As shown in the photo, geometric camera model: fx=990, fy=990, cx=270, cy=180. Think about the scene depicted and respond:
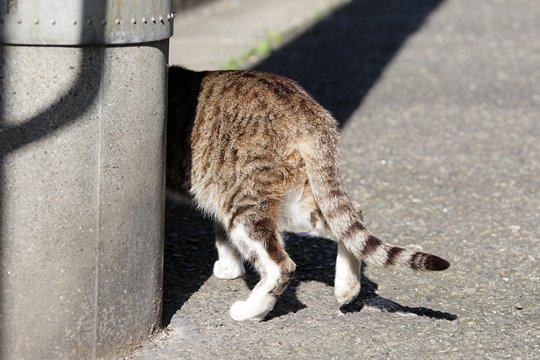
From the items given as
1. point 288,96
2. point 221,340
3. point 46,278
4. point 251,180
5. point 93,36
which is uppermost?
point 93,36

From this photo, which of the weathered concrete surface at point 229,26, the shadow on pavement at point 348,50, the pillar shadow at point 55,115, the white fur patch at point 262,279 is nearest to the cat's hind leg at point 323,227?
the white fur patch at point 262,279

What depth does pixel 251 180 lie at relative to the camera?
14.8ft

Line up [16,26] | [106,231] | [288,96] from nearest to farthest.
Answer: [16,26] < [106,231] < [288,96]

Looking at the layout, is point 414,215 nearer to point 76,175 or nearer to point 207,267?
point 207,267

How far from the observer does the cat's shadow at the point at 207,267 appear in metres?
4.87

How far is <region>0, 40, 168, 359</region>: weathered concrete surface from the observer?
12.2ft

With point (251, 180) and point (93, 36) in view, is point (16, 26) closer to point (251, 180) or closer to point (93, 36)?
→ point (93, 36)

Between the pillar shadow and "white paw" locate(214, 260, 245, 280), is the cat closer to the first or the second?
"white paw" locate(214, 260, 245, 280)

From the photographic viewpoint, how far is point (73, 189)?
151 inches

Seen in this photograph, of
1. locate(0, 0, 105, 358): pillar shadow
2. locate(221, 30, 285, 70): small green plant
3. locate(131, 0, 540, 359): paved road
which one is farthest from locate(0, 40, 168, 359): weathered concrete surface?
locate(221, 30, 285, 70): small green plant

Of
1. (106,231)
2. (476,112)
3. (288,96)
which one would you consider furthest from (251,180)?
(476,112)

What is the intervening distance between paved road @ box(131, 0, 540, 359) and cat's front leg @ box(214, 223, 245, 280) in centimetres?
5

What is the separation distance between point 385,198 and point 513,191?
91cm

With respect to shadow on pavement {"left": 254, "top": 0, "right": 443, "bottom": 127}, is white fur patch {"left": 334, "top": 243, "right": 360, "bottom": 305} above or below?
below
